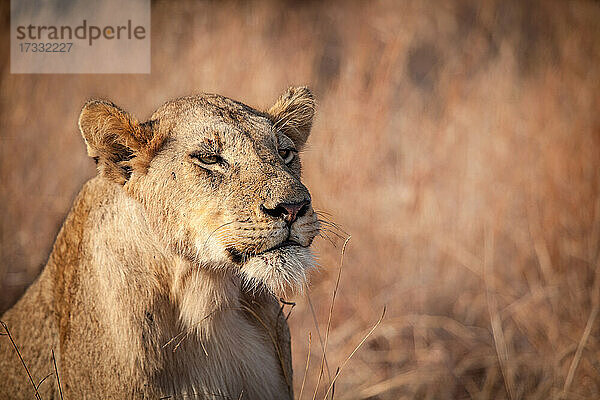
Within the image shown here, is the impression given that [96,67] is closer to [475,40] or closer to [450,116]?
[450,116]

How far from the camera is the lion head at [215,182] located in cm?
277

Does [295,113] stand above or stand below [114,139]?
above

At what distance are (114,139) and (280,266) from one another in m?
0.96

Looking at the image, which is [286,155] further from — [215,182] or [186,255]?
[186,255]

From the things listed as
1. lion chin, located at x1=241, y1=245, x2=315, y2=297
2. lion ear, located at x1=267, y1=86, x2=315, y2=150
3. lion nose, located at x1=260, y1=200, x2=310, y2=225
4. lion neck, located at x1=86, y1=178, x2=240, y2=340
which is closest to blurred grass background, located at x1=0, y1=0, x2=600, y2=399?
lion ear, located at x1=267, y1=86, x2=315, y2=150

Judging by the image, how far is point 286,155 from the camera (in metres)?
3.27

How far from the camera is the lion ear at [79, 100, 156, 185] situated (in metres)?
3.03

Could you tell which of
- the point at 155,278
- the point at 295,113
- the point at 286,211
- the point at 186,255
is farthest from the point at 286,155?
the point at 155,278

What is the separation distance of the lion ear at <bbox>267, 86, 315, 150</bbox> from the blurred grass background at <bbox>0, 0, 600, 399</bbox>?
2656mm

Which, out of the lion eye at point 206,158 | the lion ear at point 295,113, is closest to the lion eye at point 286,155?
the lion ear at point 295,113

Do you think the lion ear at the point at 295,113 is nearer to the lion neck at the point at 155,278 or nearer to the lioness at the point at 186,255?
the lioness at the point at 186,255

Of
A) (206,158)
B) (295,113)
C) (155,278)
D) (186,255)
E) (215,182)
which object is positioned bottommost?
(155,278)

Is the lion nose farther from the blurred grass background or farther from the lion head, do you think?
the blurred grass background

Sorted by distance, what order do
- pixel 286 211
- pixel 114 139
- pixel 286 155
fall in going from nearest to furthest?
pixel 286 211 < pixel 114 139 < pixel 286 155
